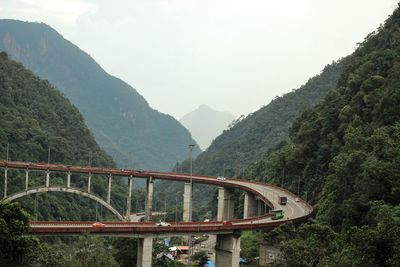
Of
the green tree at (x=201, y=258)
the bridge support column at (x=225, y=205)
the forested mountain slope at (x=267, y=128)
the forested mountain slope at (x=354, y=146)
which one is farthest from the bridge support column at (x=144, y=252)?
the forested mountain slope at (x=267, y=128)

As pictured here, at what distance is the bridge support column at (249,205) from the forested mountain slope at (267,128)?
197ft

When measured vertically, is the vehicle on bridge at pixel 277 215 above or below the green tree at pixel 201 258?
above

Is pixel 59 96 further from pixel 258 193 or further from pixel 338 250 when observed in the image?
pixel 338 250

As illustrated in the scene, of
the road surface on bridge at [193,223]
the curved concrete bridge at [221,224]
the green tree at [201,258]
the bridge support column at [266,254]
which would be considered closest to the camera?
the road surface on bridge at [193,223]

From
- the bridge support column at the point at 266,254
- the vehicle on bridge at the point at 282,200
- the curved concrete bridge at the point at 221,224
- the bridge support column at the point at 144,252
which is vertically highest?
the vehicle on bridge at the point at 282,200

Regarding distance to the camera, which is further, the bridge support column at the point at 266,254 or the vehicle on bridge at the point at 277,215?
the vehicle on bridge at the point at 277,215

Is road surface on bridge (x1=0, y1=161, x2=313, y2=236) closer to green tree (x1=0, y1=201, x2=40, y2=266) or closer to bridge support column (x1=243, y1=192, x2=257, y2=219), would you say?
bridge support column (x1=243, y1=192, x2=257, y2=219)

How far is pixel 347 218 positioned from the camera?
148ft

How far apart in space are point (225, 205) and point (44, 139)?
122 ft

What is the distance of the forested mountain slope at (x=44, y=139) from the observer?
83.6 m

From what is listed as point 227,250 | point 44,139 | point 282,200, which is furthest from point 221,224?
point 44,139

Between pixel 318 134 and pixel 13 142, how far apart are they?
1791 inches

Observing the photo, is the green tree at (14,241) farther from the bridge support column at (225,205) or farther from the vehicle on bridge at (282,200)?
the bridge support column at (225,205)

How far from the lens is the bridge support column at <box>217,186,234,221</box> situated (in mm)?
74625
